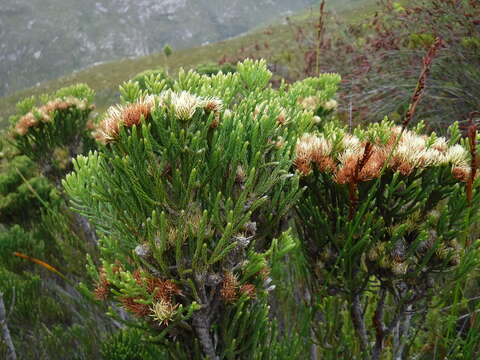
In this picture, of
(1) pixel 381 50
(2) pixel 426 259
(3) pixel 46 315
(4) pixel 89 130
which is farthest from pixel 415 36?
(3) pixel 46 315

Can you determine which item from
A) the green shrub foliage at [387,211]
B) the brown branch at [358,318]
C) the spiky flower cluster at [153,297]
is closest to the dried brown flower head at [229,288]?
the spiky flower cluster at [153,297]

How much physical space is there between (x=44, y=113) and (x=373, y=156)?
118 inches

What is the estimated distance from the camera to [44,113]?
329cm

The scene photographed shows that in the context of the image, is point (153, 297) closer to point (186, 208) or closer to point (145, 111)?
point (186, 208)

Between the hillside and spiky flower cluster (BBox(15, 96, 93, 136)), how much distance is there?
12987 centimetres

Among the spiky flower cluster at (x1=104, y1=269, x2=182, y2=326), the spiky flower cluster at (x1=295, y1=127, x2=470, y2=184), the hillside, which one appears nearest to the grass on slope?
the spiky flower cluster at (x1=295, y1=127, x2=470, y2=184)

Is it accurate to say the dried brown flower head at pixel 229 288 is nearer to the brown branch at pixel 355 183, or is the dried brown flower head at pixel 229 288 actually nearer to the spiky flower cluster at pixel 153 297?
the spiky flower cluster at pixel 153 297

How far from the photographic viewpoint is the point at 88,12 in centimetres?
15025

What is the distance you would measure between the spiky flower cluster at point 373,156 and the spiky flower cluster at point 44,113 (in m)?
2.60

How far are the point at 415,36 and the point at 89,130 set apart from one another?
5.84 metres

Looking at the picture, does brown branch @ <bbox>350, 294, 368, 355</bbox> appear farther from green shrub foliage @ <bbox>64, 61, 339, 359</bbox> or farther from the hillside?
the hillside

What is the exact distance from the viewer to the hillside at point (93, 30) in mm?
134625

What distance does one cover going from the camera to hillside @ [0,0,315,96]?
442 feet

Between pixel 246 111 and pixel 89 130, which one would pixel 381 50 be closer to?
pixel 89 130
